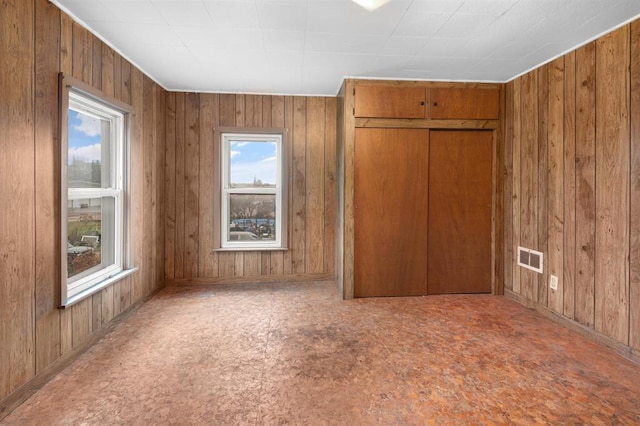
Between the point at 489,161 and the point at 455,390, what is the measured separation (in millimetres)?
2560

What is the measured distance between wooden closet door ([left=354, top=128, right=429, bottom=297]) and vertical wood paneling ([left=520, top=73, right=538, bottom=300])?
0.93 m

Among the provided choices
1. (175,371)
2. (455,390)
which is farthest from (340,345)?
(175,371)

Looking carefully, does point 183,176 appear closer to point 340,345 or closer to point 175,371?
point 175,371

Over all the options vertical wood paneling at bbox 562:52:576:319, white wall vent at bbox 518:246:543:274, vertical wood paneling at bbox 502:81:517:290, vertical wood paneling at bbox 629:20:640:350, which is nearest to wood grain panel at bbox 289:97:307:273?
vertical wood paneling at bbox 502:81:517:290

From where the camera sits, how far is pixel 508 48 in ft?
8.68

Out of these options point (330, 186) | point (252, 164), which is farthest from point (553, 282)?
point (252, 164)

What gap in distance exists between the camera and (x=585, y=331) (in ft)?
8.29

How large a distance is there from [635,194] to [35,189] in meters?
3.85

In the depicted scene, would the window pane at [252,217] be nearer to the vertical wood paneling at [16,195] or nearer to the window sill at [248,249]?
the window sill at [248,249]

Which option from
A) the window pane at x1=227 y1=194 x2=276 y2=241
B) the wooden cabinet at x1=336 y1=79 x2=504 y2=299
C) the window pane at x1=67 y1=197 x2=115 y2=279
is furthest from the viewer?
the window pane at x1=227 y1=194 x2=276 y2=241

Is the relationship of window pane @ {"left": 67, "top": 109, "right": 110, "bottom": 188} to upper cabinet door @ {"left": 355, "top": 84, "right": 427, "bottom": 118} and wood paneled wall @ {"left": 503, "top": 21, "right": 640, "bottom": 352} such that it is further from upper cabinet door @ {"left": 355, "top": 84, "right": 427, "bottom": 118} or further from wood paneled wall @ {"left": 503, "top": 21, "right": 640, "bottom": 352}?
wood paneled wall @ {"left": 503, "top": 21, "right": 640, "bottom": 352}

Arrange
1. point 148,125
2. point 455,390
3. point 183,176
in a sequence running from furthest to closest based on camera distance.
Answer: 1. point 183,176
2. point 148,125
3. point 455,390

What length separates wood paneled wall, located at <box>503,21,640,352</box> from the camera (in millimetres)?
2209

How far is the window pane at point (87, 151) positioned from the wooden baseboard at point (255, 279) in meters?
1.54
